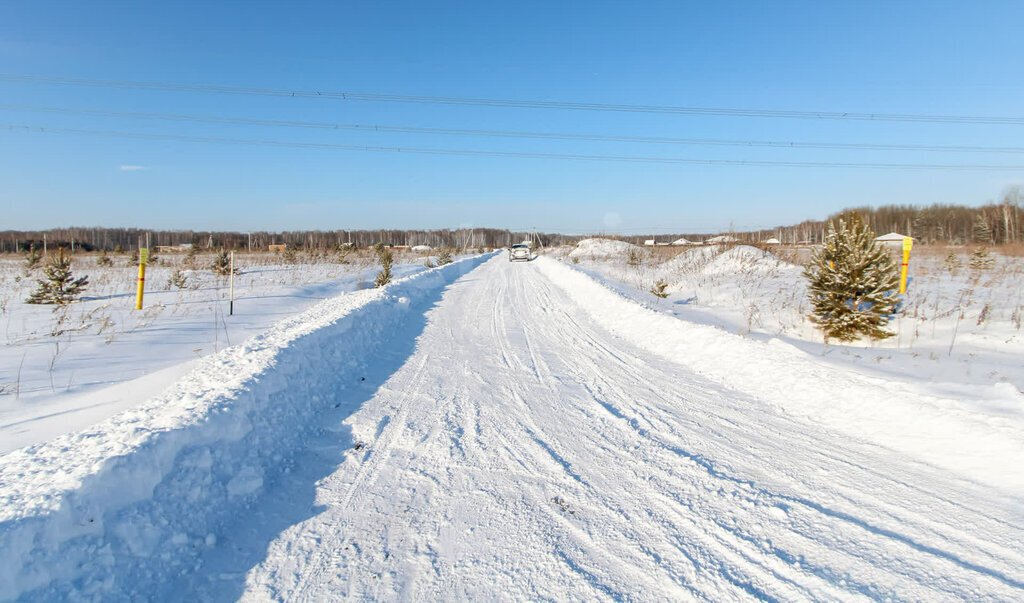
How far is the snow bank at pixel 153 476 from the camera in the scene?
→ 232 centimetres

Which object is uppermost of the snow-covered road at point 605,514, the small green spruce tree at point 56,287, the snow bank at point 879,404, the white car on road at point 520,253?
the white car on road at point 520,253

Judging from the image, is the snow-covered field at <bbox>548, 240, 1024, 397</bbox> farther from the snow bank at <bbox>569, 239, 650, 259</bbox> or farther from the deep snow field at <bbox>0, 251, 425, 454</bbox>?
the snow bank at <bbox>569, 239, 650, 259</bbox>

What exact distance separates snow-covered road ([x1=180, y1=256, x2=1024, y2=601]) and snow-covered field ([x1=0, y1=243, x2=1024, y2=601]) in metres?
0.02

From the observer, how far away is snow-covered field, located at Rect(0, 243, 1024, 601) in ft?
8.14

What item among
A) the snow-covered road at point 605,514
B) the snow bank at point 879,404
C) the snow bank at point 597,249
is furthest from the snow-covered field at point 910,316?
the snow bank at point 597,249

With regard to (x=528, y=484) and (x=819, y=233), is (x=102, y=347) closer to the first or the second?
(x=528, y=484)

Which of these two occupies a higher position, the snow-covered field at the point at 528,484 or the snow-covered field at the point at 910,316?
the snow-covered field at the point at 910,316

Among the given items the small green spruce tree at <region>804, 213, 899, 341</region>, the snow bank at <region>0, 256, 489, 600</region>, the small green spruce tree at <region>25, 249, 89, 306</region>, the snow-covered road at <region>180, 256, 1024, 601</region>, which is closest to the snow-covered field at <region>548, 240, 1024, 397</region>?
the small green spruce tree at <region>804, 213, 899, 341</region>

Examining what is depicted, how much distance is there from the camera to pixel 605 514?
10.2 feet

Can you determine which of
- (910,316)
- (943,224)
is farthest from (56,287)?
(943,224)

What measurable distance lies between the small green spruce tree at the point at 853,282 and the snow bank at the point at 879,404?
11.9ft

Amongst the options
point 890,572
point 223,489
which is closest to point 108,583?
point 223,489

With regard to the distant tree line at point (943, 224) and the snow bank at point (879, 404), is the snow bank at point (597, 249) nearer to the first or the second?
the distant tree line at point (943, 224)

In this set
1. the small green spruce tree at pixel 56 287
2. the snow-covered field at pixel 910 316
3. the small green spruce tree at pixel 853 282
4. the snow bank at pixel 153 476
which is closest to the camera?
the snow bank at pixel 153 476
